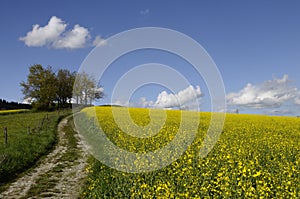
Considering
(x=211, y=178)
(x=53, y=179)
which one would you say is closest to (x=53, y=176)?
(x=53, y=179)

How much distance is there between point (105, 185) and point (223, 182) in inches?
142

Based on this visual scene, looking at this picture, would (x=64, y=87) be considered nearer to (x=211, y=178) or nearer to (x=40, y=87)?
(x=40, y=87)

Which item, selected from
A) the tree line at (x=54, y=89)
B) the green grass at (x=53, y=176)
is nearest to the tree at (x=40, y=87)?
the tree line at (x=54, y=89)

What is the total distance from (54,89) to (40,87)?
3.26 m

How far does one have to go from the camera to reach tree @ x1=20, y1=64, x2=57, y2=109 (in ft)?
251

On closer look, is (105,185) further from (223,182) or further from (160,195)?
(223,182)

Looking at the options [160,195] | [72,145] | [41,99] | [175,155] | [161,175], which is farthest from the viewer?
[41,99]

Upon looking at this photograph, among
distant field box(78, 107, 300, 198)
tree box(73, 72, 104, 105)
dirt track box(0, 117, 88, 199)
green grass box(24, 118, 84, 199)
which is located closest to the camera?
distant field box(78, 107, 300, 198)

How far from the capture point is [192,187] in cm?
810

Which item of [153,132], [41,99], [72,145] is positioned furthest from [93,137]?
[41,99]

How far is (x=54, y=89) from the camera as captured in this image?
3081 inches

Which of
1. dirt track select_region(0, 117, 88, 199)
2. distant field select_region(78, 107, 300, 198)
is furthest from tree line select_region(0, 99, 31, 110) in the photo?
distant field select_region(78, 107, 300, 198)

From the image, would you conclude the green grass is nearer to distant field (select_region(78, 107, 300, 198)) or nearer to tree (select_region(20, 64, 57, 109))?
distant field (select_region(78, 107, 300, 198))

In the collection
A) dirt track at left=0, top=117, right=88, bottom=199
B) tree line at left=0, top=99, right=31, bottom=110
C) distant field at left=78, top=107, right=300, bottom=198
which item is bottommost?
dirt track at left=0, top=117, right=88, bottom=199
